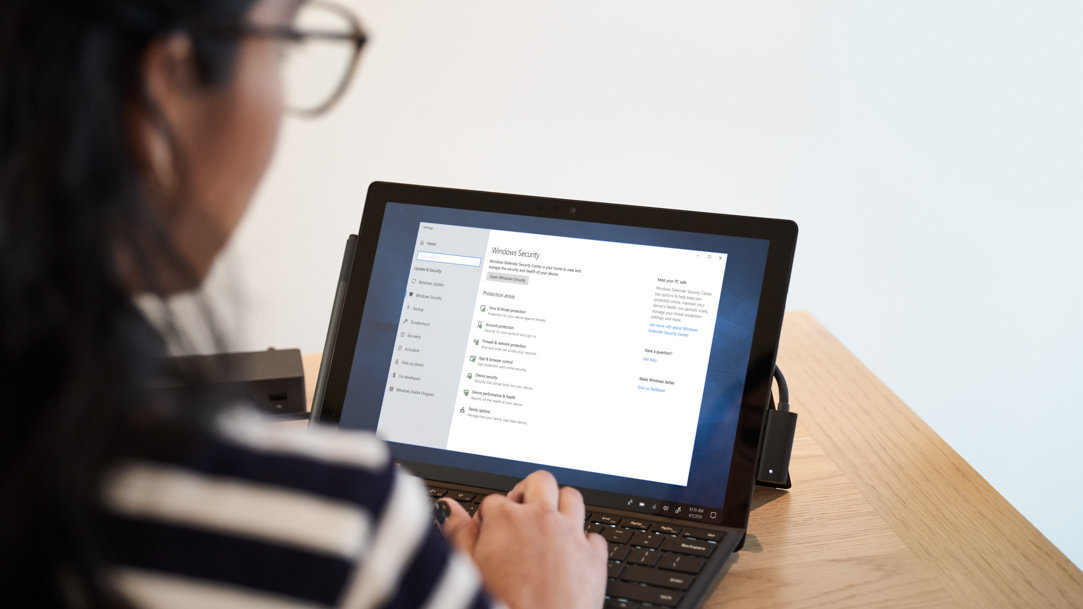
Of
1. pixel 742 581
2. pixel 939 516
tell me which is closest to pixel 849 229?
pixel 939 516

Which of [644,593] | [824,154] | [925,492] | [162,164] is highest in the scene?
[824,154]

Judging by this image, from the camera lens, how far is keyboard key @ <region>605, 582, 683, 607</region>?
0.70 m

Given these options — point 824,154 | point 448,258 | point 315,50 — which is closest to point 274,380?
point 448,258

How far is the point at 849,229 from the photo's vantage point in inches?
90.2

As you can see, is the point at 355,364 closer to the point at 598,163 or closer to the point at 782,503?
the point at 782,503

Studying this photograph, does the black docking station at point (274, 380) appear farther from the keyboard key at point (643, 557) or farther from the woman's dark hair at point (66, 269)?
the woman's dark hair at point (66, 269)

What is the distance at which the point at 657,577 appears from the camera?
2.36 feet

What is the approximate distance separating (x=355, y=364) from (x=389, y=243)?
13 cm

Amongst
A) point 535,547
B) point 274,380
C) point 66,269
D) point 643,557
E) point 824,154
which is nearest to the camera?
point 66,269

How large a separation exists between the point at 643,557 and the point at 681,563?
0.03m

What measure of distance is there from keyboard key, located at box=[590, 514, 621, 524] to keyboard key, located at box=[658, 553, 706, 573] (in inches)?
2.3

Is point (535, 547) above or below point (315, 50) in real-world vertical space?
below

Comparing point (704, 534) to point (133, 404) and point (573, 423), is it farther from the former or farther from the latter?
point (133, 404)

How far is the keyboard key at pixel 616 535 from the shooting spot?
0.76 metres
